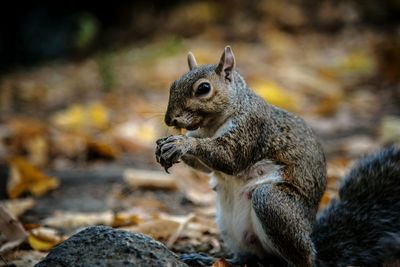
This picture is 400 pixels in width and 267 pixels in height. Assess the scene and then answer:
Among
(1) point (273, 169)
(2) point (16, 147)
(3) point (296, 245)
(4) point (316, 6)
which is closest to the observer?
(3) point (296, 245)

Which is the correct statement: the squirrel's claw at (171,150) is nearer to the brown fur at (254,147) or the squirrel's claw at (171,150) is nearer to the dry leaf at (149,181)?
the brown fur at (254,147)

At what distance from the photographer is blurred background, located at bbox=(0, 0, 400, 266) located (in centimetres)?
298

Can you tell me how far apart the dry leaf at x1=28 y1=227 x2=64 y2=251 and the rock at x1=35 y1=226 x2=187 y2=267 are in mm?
544

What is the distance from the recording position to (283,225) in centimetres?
180

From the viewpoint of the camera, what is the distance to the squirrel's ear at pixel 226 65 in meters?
2.10

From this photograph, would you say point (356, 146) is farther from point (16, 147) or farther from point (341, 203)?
point (16, 147)

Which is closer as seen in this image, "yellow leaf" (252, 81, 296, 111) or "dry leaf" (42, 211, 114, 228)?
"dry leaf" (42, 211, 114, 228)

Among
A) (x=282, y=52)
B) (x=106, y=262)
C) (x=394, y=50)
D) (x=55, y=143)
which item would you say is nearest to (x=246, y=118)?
(x=106, y=262)

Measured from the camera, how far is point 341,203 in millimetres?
2090

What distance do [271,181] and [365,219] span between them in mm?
381

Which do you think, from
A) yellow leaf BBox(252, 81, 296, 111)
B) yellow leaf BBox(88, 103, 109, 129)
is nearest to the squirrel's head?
yellow leaf BBox(252, 81, 296, 111)

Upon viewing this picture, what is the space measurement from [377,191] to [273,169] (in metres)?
0.41

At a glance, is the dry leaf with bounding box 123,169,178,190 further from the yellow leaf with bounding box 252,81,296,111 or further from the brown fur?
the yellow leaf with bounding box 252,81,296,111

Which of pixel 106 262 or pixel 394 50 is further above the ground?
pixel 394 50
